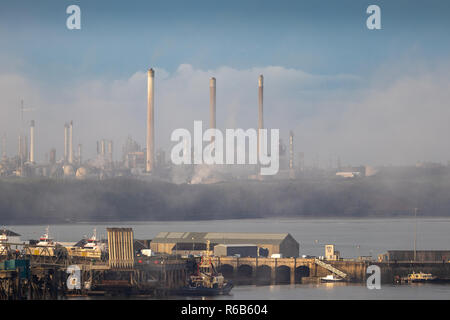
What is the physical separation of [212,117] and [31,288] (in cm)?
11956

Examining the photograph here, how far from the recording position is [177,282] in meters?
58.8

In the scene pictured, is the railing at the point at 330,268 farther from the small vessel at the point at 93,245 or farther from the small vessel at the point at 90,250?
the small vessel at the point at 93,245

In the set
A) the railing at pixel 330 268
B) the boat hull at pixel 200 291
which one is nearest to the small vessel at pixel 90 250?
the boat hull at pixel 200 291

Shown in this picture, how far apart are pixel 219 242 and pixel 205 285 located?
15693 millimetres

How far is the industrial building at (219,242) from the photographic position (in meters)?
71.9

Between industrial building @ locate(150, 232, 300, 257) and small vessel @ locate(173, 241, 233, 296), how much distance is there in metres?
10.7

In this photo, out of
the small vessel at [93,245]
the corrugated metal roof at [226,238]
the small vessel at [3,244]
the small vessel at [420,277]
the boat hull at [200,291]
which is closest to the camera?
the boat hull at [200,291]

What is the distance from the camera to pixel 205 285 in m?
57.6

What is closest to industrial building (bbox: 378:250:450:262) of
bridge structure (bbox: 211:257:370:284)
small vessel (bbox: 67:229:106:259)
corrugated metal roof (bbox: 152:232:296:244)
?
bridge structure (bbox: 211:257:370:284)

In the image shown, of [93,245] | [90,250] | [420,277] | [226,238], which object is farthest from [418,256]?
[90,250]

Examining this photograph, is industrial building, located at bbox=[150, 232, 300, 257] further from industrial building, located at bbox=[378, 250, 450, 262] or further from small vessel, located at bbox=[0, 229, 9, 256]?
small vessel, located at bbox=[0, 229, 9, 256]

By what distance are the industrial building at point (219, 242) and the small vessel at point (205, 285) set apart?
10710 millimetres

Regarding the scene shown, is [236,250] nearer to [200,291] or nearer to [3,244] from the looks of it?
[200,291]
